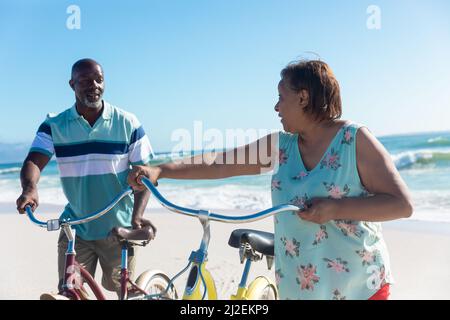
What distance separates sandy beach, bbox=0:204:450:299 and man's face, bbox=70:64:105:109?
106 inches

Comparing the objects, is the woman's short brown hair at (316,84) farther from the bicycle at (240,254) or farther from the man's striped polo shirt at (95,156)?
the man's striped polo shirt at (95,156)

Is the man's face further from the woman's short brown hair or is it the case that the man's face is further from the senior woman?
the woman's short brown hair

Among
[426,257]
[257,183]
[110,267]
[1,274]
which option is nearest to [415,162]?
[257,183]

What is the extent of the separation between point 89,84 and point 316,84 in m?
1.57

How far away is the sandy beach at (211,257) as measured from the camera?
5.89 m

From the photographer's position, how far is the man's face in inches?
125

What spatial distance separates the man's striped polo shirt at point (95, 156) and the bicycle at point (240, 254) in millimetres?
528

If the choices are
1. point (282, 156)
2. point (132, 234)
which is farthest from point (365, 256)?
point (132, 234)

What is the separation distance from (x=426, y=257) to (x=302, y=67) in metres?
5.52

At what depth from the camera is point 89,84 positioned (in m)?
3.20

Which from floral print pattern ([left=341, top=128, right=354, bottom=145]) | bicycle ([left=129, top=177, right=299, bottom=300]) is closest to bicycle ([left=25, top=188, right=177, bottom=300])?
bicycle ([left=129, top=177, right=299, bottom=300])

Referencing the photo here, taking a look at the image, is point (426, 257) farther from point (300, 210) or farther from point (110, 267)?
point (300, 210)
